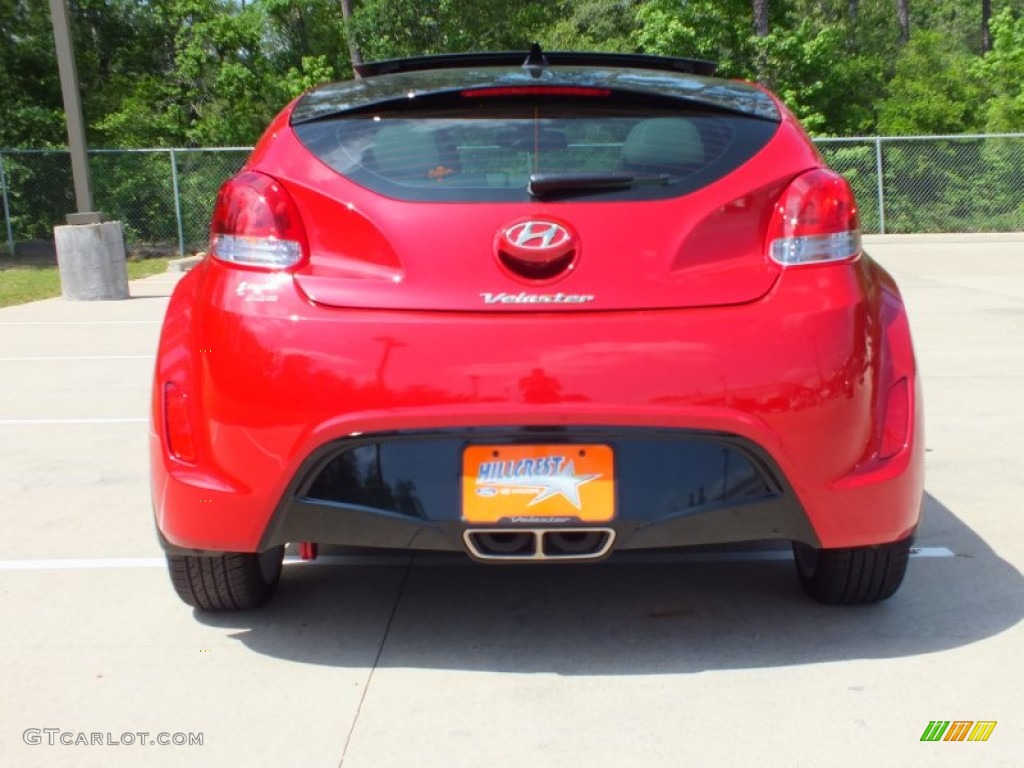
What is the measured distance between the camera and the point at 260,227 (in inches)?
122

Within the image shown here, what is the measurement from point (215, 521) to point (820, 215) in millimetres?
1677

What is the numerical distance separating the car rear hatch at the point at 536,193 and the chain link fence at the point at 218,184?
1848 centimetres

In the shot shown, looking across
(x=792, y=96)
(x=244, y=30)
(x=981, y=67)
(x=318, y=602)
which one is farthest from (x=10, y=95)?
(x=318, y=602)

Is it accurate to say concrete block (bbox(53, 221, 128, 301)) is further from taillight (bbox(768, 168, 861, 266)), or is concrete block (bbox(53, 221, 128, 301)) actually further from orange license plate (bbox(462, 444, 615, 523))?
taillight (bbox(768, 168, 861, 266))

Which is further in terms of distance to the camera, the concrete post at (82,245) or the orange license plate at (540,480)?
the concrete post at (82,245)

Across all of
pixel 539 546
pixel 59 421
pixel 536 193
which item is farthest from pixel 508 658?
pixel 59 421

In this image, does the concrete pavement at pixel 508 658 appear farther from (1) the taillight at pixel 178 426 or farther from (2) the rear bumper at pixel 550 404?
(1) the taillight at pixel 178 426

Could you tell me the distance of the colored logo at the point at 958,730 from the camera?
2.79 meters

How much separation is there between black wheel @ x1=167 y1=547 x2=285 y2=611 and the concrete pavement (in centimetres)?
8

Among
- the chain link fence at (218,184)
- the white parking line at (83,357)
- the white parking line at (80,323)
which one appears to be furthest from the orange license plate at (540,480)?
the chain link fence at (218,184)

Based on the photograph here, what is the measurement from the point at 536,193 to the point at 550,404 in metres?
0.55

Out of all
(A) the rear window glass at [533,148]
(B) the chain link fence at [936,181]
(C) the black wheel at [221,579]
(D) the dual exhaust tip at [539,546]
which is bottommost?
(B) the chain link fence at [936,181]

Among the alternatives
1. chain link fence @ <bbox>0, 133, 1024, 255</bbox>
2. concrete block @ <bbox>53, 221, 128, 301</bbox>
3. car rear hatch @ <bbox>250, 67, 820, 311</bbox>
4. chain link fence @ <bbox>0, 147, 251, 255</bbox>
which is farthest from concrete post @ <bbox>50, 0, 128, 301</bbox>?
car rear hatch @ <bbox>250, 67, 820, 311</bbox>

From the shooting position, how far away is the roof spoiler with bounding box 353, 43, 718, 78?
156 inches
